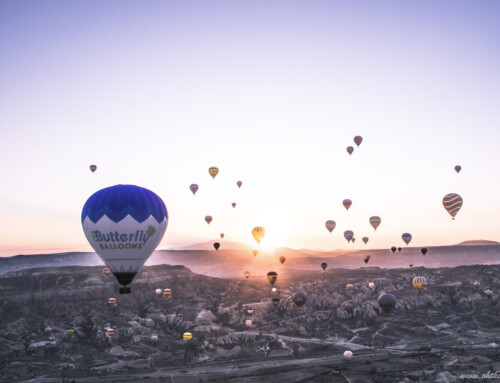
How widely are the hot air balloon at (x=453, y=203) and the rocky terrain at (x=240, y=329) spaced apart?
21070 millimetres

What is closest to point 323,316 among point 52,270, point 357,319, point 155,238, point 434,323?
point 357,319

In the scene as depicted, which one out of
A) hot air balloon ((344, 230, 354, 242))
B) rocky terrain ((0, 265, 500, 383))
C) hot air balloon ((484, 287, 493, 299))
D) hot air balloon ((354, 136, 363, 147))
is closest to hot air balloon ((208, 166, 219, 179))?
hot air balloon ((354, 136, 363, 147))

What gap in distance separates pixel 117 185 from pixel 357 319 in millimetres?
66324

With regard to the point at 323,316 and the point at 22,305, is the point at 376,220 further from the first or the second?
the point at 22,305

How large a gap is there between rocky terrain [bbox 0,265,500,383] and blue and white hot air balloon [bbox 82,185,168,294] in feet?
90.7

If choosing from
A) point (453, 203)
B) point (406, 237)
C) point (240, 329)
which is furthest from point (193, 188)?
point (406, 237)

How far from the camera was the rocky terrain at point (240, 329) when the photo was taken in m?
58.1

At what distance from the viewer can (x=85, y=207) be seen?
36594 millimetres

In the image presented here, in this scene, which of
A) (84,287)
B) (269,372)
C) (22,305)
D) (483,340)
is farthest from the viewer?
(84,287)

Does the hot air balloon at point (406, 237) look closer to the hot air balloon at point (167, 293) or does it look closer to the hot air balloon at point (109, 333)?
the hot air balloon at point (167, 293)

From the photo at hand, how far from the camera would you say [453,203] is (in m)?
67.2

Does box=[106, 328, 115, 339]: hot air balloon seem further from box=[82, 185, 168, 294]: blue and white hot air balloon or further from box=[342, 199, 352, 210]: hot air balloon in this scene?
box=[342, 199, 352, 210]: hot air balloon

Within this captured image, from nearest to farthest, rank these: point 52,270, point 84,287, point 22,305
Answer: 1. point 22,305
2. point 84,287
3. point 52,270

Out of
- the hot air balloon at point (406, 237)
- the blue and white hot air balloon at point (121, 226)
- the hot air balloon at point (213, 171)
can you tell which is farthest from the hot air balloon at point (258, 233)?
the blue and white hot air balloon at point (121, 226)
